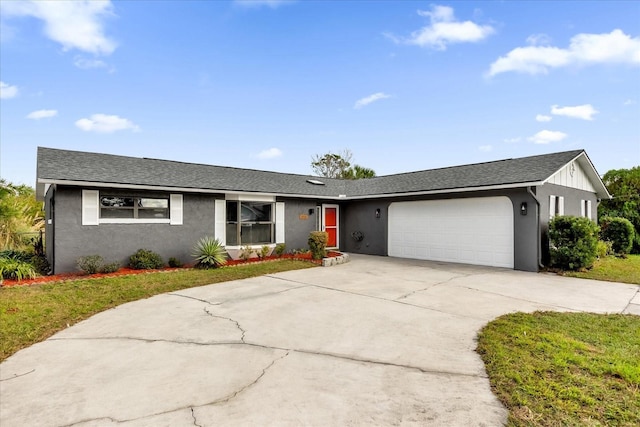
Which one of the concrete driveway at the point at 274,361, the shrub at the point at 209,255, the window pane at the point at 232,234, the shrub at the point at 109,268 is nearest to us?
the concrete driveway at the point at 274,361

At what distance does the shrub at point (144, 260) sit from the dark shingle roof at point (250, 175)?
216 cm

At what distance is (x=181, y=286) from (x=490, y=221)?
33.4 feet

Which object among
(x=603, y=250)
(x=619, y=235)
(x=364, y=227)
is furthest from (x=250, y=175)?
(x=619, y=235)

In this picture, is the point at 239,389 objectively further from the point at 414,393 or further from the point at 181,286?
the point at 181,286

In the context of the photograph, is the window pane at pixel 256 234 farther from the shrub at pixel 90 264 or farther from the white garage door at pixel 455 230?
the white garage door at pixel 455 230

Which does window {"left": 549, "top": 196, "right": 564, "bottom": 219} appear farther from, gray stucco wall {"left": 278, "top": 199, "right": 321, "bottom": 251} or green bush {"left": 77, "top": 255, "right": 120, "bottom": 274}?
green bush {"left": 77, "top": 255, "right": 120, "bottom": 274}

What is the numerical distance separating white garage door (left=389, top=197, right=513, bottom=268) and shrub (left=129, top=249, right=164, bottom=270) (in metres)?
9.38

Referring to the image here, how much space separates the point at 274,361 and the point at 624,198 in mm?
21495

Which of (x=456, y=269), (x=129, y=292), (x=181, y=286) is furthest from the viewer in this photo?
(x=456, y=269)

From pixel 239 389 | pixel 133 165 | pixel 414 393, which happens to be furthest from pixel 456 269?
pixel 133 165

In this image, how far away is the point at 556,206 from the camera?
11.5 meters

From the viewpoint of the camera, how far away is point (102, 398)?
2.97 metres

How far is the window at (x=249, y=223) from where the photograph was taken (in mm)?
12195

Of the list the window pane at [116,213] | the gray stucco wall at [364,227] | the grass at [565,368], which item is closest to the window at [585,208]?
the gray stucco wall at [364,227]
